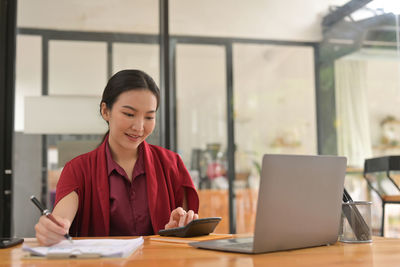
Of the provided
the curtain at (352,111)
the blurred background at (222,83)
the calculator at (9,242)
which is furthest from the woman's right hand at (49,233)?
the curtain at (352,111)

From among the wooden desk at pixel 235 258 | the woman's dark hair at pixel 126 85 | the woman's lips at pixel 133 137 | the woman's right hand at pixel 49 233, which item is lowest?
the wooden desk at pixel 235 258

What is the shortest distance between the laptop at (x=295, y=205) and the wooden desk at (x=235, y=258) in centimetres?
3

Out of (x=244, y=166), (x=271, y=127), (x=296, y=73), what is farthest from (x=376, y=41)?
(x=244, y=166)

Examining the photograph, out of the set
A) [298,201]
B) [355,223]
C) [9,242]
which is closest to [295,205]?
[298,201]

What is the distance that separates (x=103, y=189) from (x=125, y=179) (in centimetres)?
11

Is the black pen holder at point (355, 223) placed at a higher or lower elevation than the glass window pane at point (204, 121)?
lower

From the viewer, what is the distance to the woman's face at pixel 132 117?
5.82ft

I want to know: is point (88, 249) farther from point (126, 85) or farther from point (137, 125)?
point (126, 85)

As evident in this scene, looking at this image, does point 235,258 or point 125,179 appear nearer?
point 235,258

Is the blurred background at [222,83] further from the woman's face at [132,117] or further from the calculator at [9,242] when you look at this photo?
the calculator at [9,242]

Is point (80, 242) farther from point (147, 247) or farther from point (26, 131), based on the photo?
point (26, 131)

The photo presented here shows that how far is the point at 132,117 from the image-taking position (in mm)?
1777

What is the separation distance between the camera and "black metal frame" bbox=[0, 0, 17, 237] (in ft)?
10.2

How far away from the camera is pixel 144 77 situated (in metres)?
1.87
